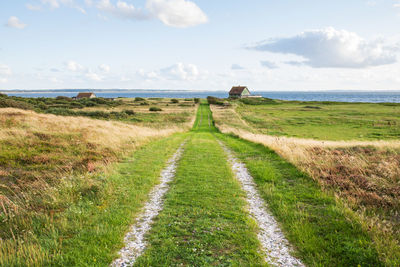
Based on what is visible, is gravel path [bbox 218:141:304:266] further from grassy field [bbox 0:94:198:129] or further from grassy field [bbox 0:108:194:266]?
grassy field [bbox 0:94:198:129]

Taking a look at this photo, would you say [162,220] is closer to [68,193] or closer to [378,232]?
[68,193]

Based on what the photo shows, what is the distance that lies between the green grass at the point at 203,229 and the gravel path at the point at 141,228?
24 centimetres

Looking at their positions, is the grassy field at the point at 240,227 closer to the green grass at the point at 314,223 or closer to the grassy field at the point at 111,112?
the green grass at the point at 314,223

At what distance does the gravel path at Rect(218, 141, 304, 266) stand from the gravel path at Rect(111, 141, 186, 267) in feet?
10.3

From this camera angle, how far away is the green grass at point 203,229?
17.5 ft

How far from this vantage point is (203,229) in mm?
6609

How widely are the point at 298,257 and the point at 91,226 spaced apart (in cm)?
567

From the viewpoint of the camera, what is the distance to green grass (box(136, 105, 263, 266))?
5340mm

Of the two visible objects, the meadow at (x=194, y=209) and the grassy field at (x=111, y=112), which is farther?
the grassy field at (x=111, y=112)

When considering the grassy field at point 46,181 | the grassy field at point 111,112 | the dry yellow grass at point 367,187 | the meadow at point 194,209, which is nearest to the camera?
the meadow at point 194,209

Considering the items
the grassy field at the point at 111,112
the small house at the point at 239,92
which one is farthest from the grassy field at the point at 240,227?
the small house at the point at 239,92

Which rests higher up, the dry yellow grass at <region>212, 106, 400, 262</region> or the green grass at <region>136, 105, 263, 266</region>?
the dry yellow grass at <region>212, 106, 400, 262</region>

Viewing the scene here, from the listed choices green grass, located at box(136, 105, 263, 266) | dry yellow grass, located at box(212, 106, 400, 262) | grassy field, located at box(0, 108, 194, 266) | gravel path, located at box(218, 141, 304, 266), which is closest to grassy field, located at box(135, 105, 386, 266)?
green grass, located at box(136, 105, 263, 266)

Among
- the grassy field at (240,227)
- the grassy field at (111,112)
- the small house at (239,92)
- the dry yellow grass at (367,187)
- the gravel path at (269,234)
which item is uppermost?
the small house at (239,92)
